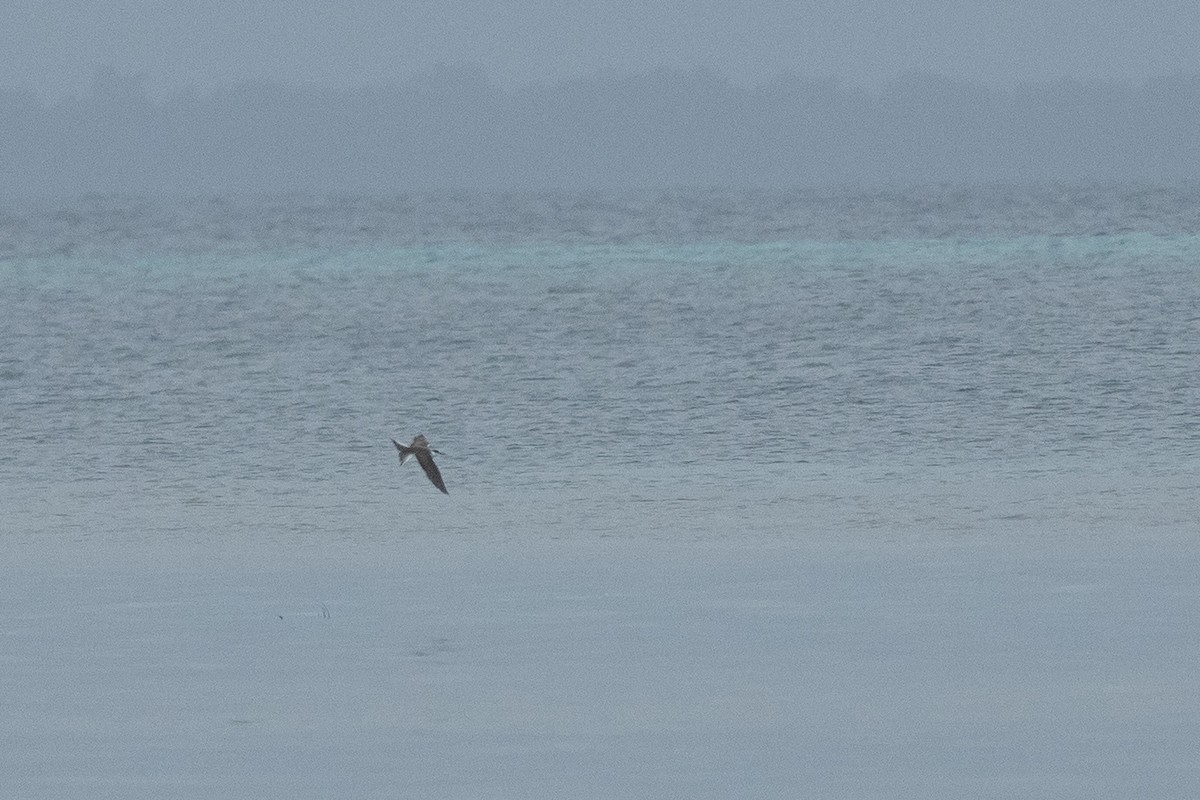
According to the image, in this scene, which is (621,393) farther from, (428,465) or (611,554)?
(611,554)

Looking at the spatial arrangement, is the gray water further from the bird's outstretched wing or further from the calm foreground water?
the bird's outstretched wing

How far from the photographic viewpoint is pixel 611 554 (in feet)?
58.4

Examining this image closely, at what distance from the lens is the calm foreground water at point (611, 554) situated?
11.2 metres

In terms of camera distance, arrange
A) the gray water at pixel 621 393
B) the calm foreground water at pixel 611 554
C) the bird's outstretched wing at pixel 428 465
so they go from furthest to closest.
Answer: the gray water at pixel 621 393
the bird's outstretched wing at pixel 428 465
the calm foreground water at pixel 611 554

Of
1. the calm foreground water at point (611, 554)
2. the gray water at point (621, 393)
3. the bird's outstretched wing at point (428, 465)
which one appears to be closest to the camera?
the calm foreground water at point (611, 554)

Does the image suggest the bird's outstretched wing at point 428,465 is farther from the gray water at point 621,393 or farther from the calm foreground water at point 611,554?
the gray water at point 621,393

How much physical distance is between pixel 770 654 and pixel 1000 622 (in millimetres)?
1723

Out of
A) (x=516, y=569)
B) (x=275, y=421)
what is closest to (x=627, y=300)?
(x=275, y=421)

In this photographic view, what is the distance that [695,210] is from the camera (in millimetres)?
161375

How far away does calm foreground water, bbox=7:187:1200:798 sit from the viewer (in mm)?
11219

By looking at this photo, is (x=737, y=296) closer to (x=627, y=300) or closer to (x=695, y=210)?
(x=627, y=300)

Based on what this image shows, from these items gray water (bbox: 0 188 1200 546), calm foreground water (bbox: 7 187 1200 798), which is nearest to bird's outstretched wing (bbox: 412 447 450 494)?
calm foreground water (bbox: 7 187 1200 798)

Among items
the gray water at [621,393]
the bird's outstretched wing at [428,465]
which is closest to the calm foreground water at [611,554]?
the gray water at [621,393]

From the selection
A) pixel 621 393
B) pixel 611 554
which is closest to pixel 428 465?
pixel 611 554
